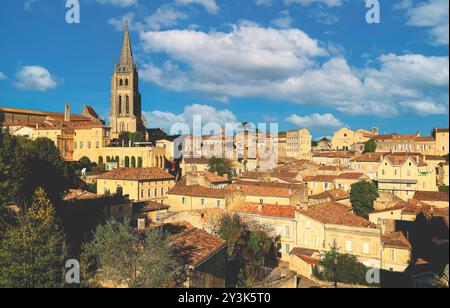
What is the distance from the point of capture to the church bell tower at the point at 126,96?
289 ft

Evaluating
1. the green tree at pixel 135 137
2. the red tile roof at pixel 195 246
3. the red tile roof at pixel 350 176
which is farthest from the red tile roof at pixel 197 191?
the green tree at pixel 135 137

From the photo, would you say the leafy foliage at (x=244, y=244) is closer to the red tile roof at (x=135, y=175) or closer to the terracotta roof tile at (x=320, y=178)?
the red tile roof at (x=135, y=175)

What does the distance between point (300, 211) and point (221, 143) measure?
48988mm

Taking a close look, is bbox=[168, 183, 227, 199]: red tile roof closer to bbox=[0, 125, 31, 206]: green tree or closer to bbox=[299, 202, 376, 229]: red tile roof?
bbox=[299, 202, 376, 229]: red tile roof

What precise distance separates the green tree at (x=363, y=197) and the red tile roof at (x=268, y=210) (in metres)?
11.5

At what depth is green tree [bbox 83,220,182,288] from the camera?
13414 mm

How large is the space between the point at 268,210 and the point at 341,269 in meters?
9.54

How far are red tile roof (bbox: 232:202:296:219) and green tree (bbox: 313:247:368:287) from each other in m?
5.98

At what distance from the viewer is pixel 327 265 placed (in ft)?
83.9

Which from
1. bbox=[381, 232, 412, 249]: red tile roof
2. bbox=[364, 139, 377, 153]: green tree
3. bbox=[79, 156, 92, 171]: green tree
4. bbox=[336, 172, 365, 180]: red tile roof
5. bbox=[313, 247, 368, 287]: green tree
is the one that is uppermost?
bbox=[364, 139, 377, 153]: green tree

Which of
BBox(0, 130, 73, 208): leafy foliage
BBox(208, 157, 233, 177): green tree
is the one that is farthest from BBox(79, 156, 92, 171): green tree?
BBox(0, 130, 73, 208): leafy foliage

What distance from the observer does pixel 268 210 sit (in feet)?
110

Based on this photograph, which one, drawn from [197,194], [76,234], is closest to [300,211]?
[197,194]

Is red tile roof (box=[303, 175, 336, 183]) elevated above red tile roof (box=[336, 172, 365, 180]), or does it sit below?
below
